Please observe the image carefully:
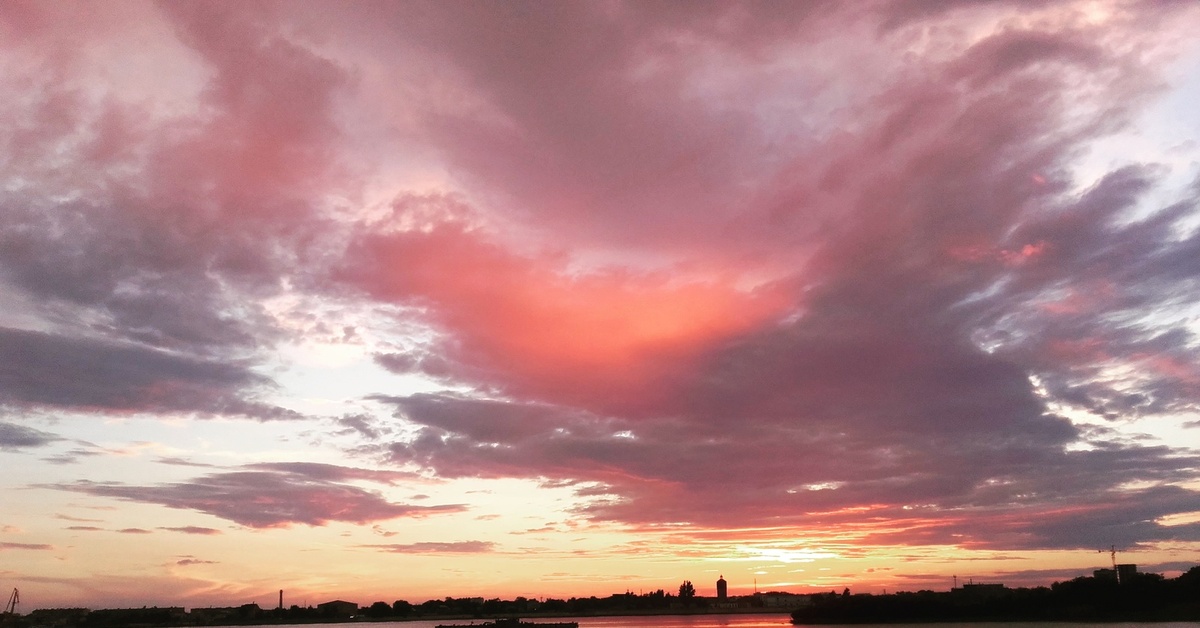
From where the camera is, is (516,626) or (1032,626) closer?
(516,626)

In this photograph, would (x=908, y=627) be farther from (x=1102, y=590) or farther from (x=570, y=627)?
(x=570, y=627)

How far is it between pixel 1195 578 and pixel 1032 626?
35.4m

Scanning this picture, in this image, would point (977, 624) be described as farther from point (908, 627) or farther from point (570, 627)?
point (570, 627)

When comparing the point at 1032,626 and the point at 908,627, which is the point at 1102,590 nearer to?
the point at 1032,626

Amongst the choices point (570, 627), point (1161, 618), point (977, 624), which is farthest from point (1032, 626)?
point (570, 627)

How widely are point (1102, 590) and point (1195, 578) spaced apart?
64.4ft

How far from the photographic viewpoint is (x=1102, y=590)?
199 meters

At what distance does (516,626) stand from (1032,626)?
116327mm

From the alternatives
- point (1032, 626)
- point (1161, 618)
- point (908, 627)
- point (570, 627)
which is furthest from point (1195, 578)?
point (570, 627)

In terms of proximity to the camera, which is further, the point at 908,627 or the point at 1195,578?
the point at 908,627

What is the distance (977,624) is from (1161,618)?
37.1 m

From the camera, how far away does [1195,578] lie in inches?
7313

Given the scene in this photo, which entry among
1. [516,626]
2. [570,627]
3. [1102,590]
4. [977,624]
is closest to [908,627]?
[977,624]

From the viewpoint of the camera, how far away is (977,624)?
19850 centimetres
